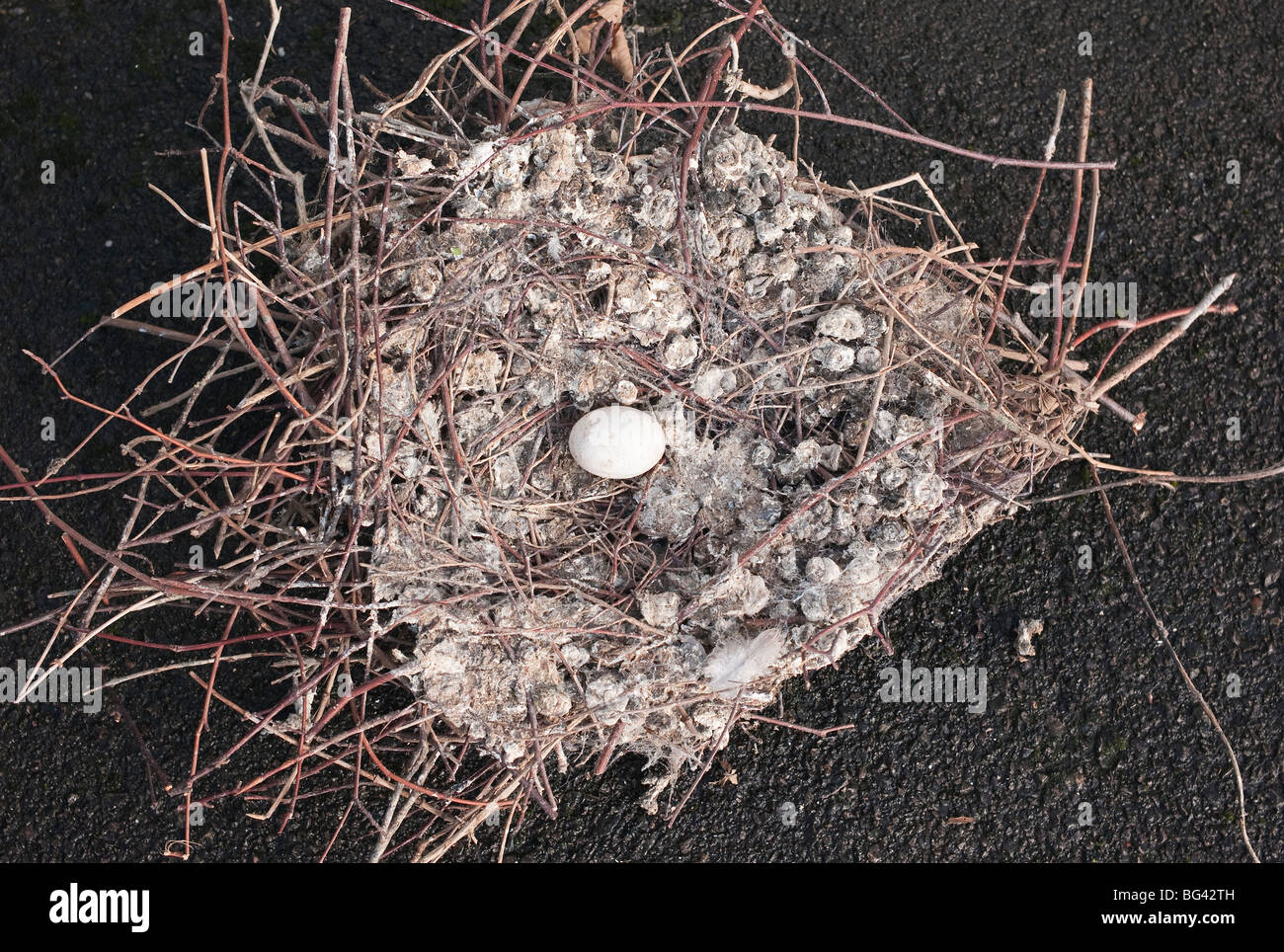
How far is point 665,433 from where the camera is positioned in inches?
47.1

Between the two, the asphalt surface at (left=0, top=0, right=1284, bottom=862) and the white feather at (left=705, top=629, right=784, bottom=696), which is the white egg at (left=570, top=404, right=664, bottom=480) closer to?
the white feather at (left=705, top=629, right=784, bottom=696)

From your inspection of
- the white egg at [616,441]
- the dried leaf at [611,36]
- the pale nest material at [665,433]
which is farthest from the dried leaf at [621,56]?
the white egg at [616,441]

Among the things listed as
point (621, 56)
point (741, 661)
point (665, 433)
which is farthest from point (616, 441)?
point (621, 56)

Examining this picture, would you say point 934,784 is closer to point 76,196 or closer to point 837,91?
point 837,91

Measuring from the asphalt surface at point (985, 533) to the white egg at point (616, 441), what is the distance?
1.62 ft

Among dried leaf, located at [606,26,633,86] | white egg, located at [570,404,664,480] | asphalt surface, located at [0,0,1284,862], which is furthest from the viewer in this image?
asphalt surface, located at [0,0,1284,862]

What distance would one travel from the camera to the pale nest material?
1.15 metres

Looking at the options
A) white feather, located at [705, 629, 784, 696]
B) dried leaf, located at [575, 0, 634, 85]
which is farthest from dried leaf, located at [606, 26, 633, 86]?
white feather, located at [705, 629, 784, 696]

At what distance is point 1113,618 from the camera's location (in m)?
1.41

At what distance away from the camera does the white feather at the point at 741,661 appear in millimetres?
1160

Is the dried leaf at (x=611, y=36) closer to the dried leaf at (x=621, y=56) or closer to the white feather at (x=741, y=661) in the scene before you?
the dried leaf at (x=621, y=56)

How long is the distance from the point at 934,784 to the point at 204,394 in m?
1.25

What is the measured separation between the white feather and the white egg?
259 millimetres

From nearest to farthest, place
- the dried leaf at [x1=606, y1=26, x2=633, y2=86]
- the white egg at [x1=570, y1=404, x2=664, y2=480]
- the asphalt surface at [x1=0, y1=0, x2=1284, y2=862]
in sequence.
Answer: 1. the white egg at [x1=570, y1=404, x2=664, y2=480]
2. the dried leaf at [x1=606, y1=26, x2=633, y2=86]
3. the asphalt surface at [x1=0, y1=0, x2=1284, y2=862]
